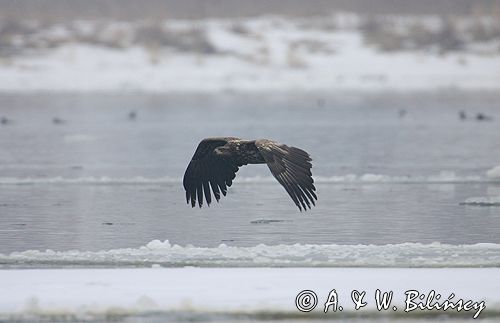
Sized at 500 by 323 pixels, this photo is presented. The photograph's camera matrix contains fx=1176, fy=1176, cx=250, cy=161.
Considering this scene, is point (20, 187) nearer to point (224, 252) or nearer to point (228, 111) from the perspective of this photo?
point (224, 252)

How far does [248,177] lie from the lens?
46.5ft

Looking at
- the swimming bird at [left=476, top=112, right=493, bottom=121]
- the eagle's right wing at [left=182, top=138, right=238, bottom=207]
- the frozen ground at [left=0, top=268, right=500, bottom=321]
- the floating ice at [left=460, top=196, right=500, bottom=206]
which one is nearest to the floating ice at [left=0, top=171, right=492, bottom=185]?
the floating ice at [left=460, top=196, right=500, bottom=206]

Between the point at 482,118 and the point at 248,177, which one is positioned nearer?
the point at 248,177

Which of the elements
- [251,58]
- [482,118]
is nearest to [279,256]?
[482,118]

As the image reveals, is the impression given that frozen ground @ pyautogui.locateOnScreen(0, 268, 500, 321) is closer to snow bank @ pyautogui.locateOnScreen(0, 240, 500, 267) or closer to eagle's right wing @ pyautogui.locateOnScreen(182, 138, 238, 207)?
snow bank @ pyautogui.locateOnScreen(0, 240, 500, 267)

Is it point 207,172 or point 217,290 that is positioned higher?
point 207,172

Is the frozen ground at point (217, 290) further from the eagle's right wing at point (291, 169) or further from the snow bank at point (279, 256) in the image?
the eagle's right wing at point (291, 169)

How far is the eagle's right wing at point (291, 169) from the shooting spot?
352 inches

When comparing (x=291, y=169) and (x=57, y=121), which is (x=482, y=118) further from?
(x=291, y=169)

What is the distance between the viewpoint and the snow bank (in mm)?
8414

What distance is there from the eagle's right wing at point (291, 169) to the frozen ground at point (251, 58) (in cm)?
2207

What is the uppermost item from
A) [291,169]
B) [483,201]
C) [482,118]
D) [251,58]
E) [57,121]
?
[251,58]
